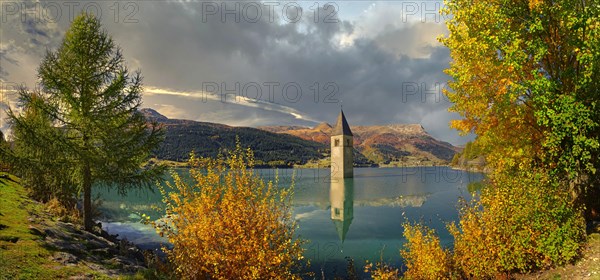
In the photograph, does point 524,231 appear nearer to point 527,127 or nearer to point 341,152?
point 527,127

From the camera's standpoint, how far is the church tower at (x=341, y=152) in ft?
319

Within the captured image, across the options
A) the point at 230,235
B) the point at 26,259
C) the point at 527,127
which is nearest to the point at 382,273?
the point at 230,235

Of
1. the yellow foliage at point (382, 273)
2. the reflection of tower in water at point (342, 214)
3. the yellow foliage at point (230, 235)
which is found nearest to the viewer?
the yellow foliage at point (230, 235)

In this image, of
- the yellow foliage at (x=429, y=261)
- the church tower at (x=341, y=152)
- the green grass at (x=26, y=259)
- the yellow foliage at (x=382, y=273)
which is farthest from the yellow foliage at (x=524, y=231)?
the church tower at (x=341, y=152)

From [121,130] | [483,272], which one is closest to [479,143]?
[483,272]

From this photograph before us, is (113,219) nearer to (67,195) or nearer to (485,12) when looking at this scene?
(67,195)

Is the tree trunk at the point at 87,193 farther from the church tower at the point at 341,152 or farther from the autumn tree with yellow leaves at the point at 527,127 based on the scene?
the church tower at the point at 341,152

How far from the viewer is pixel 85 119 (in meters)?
18.2

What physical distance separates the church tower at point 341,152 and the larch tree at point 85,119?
7879 cm

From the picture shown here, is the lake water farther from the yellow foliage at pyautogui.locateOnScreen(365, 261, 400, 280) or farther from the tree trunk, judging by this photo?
the tree trunk

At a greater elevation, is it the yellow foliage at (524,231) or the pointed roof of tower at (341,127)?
the pointed roof of tower at (341,127)

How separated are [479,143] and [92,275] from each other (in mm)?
17250

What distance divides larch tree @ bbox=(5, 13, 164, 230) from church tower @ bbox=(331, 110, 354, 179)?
78790mm

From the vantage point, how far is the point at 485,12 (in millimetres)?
13977
